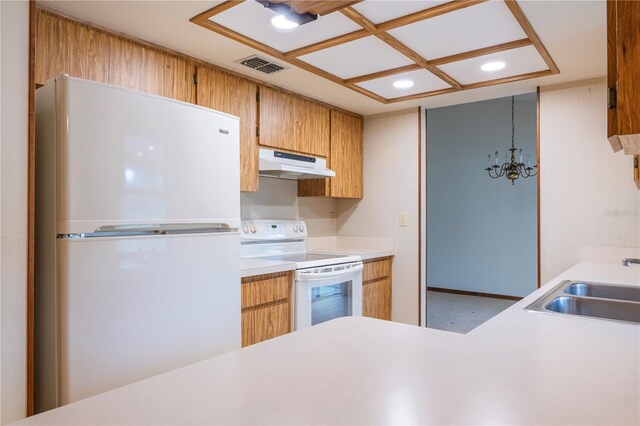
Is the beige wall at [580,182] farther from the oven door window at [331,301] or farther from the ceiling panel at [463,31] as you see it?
the oven door window at [331,301]

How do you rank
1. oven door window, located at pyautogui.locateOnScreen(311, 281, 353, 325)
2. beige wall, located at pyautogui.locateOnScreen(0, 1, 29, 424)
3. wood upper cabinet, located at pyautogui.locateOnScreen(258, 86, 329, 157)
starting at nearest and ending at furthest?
beige wall, located at pyautogui.locateOnScreen(0, 1, 29, 424) < oven door window, located at pyautogui.locateOnScreen(311, 281, 353, 325) < wood upper cabinet, located at pyautogui.locateOnScreen(258, 86, 329, 157)

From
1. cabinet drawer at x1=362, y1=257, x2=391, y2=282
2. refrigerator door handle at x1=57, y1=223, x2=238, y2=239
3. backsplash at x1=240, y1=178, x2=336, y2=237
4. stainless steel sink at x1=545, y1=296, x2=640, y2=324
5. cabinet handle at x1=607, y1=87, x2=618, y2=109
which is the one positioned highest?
cabinet handle at x1=607, y1=87, x2=618, y2=109

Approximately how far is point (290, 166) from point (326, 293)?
913 millimetres

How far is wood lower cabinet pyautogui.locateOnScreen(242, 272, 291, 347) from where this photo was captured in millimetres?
2299

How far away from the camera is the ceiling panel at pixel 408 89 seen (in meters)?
2.66

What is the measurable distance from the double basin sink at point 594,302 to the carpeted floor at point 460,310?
2.27m

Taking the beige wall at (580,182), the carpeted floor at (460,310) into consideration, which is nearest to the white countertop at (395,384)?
the beige wall at (580,182)

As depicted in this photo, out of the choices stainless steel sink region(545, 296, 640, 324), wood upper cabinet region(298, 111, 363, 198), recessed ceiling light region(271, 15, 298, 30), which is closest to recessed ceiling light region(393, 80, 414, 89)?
wood upper cabinet region(298, 111, 363, 198)

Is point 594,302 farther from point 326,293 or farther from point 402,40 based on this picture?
point 326,293

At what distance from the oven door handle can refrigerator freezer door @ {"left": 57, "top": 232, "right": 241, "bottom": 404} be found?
627 millimetres

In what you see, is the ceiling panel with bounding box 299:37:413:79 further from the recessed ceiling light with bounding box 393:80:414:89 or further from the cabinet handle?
the cabinet handle

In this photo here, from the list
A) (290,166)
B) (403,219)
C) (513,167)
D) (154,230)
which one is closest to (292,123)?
(290,166)

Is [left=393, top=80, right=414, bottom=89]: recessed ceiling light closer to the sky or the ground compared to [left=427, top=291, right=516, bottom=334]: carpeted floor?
closer to the sky

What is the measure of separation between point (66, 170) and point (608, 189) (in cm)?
300
